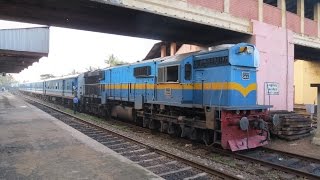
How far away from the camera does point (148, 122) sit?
15.6 m

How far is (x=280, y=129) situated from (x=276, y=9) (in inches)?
319

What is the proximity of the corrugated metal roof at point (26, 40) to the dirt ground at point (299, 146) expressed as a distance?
20.0 metres

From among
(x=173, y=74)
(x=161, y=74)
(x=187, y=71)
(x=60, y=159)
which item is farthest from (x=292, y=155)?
(x=60, y=159)

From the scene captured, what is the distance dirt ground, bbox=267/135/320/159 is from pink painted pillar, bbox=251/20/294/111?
3.63 metres

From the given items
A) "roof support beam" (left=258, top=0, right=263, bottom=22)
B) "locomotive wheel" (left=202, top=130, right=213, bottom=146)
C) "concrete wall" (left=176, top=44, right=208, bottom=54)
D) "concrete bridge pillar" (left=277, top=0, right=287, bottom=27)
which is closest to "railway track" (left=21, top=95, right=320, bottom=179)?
"locomotive wheel" (left=202, top=130, right=213, bottom=146)

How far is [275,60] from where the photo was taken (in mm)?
17594

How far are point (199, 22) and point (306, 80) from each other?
1661 cm

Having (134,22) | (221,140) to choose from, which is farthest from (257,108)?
(134,22)

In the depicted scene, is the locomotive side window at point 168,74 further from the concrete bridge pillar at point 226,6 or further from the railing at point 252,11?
the concrete bridge pillar at point 226,6

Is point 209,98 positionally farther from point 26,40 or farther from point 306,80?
point 26,40

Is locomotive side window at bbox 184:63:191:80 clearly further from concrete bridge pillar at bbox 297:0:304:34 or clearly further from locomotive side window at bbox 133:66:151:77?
concrete bridge pillar at bbox 297:0:304:34

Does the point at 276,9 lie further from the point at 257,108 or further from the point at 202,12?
the point at 257,108

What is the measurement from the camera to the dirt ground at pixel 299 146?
37.3 ft

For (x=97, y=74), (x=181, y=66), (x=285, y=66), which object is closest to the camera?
(x=181, y=66)
